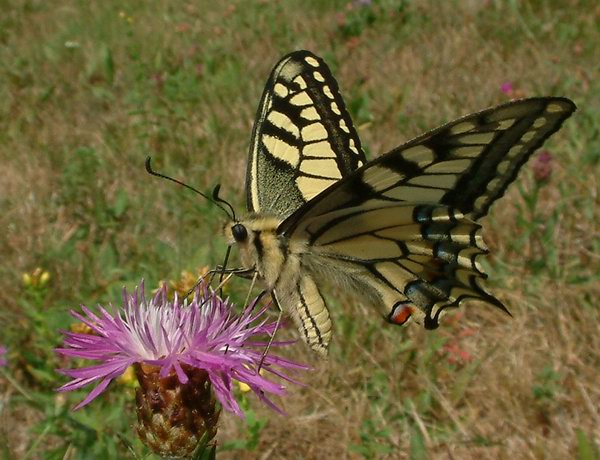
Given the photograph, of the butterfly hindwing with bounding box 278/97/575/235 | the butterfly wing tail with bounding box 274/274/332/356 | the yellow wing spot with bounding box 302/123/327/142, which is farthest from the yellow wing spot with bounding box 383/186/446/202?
the yellow wing spot with bounding box 302/123/327/142

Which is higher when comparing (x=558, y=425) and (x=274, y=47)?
(x=274, y=47)

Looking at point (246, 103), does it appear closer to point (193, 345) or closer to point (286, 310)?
point (286, 310)

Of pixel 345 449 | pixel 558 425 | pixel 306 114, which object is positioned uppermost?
pixel 306 114

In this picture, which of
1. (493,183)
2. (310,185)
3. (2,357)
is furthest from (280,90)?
(2,357)

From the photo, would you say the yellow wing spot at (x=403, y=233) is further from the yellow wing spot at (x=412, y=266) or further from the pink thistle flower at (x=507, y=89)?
the pink thistle flower at (x=507, y=89)

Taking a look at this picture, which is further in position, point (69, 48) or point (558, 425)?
point (69, 48)

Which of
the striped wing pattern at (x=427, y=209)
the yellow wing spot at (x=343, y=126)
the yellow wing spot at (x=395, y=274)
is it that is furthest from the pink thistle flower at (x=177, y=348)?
Answer: the yellow wing spot at (x=343, y=126)

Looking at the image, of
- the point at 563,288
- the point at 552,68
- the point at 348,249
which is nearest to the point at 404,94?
the point at 552,68
